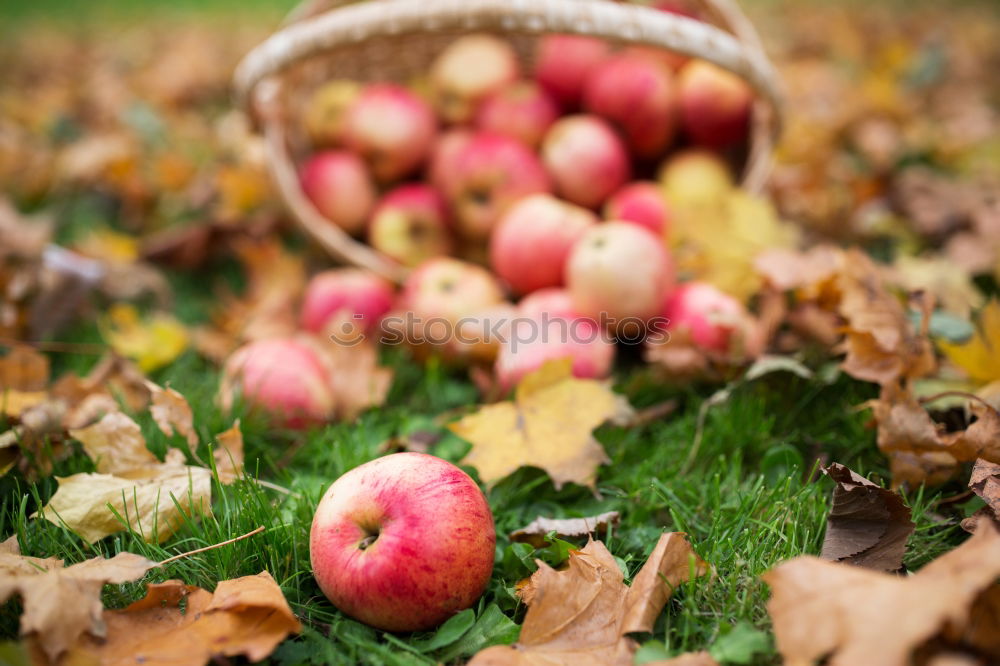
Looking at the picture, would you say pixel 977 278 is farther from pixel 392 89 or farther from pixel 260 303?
pixel 260 303

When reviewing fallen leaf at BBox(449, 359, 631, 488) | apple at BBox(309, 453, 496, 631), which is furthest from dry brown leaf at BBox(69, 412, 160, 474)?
fallen leaf at BBox(449, 359, 631, 488)

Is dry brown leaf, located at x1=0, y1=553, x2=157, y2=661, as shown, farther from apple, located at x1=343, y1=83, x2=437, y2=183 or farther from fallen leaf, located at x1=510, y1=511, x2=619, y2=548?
apple, located at x1=343, y1=83, x2=437, y2=183

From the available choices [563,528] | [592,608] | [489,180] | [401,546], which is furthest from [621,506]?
[489,180]

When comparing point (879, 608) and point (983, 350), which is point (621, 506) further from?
point (983, 350)

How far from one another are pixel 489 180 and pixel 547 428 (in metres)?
1.02

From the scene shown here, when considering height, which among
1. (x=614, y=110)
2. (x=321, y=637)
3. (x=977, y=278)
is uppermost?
(x=614, y=110)

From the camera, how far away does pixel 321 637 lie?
950 millimetres

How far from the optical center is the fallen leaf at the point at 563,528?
111 centimetres

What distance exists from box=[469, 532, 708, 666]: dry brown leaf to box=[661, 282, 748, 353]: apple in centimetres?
67

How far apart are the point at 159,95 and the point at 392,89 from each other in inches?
92.8

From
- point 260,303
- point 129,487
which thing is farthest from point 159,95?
point 129,487

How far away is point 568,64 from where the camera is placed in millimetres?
2303

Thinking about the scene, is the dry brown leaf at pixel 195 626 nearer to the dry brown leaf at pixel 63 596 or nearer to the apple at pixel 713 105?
the dry brown leaf at pixel 63 596

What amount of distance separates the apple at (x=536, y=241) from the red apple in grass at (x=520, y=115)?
1.25 ft
